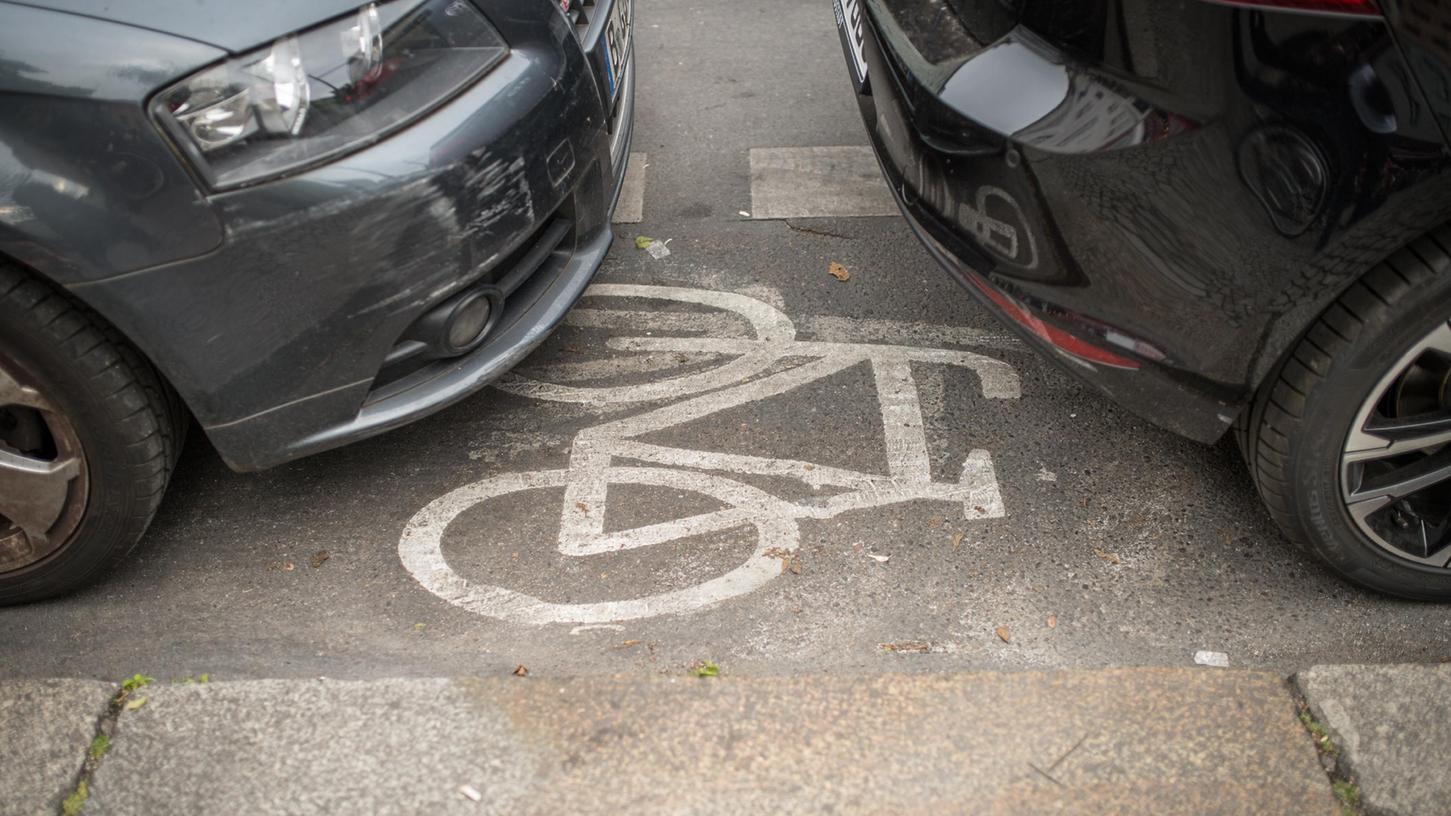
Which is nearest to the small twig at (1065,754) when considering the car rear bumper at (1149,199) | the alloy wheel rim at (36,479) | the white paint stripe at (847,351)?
the car rear bumper at (1149,199)

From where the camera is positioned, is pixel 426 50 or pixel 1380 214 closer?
pixel 1380 214

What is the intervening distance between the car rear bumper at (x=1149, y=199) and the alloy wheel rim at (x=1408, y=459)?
229 millimetres

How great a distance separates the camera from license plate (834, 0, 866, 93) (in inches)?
114

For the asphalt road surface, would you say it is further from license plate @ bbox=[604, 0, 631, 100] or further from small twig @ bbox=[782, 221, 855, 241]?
license plate @ bbox=[604, 0, 631, 100]

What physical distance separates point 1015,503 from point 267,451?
5.66 feet

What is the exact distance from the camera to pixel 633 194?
13.9 feet

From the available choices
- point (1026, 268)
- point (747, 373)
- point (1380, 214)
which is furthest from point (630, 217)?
point (1380, 214)

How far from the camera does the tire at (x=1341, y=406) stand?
6.80ft

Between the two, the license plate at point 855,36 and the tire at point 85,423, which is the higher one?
the license plate at point 855,36

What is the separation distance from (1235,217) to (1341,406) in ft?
1.51

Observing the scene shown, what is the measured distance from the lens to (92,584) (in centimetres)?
265

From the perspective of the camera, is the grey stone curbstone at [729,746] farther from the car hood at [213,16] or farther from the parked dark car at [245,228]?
the car hood at [213,16]

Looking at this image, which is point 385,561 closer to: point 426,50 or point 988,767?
point 426,50

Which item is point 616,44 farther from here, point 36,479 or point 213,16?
point 36,479
